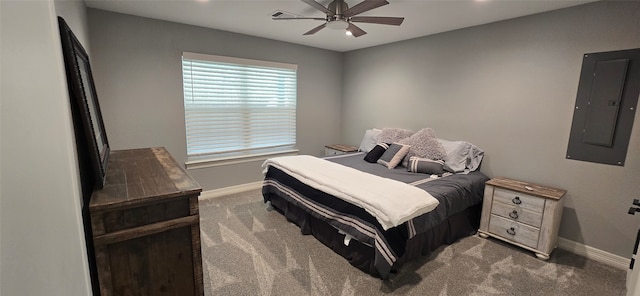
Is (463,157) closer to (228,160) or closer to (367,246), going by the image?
(367,246)

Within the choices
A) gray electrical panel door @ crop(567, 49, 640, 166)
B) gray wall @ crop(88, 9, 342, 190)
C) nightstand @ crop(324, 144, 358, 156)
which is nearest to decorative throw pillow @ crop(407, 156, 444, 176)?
gray electrical panel door @ crop(567, 49, 640, 166)

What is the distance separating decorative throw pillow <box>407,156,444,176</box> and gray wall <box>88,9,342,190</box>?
2.32m

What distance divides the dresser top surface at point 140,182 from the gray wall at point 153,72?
1.51 m

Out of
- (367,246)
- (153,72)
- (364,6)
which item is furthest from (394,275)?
(153,72)

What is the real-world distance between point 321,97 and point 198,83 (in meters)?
2.05

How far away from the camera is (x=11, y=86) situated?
0.49m

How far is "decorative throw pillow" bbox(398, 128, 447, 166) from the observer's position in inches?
128

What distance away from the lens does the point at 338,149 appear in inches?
185

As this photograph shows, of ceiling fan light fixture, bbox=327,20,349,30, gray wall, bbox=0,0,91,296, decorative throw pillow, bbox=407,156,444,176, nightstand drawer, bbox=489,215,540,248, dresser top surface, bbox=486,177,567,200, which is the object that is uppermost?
ceiling fan light fixture, bbox=327,20,349,30

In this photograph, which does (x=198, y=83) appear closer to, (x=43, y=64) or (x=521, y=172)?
(x=43, y=64)

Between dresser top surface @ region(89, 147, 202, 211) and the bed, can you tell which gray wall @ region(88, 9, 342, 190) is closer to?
the bed

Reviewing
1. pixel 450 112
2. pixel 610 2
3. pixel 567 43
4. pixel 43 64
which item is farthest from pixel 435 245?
pixel 43 64

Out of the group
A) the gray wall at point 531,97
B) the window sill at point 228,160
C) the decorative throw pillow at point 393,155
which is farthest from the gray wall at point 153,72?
the gray wall at point 531,97

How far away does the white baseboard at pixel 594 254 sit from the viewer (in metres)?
2.38
